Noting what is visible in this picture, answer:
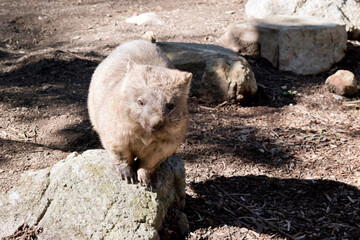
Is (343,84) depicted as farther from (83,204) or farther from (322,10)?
(83,204)

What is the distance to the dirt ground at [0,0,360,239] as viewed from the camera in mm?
3707

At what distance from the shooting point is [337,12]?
775cm

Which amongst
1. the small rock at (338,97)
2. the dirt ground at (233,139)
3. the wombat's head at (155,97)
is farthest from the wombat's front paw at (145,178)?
the small rock at (338,97)

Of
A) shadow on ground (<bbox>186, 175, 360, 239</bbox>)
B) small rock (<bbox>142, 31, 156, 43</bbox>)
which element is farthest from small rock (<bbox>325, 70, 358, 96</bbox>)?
small rock (<bbox>142, 31, 156, 43</bbox>)

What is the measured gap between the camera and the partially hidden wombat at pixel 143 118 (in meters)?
2.78

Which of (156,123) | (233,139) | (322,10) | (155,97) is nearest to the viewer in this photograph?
(156,123)

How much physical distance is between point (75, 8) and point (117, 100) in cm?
756

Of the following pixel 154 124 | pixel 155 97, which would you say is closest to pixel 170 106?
pixel 155 97

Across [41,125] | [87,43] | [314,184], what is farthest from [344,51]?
[41,125]

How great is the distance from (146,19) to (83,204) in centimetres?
647

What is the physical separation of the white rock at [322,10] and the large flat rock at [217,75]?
9.51 ft

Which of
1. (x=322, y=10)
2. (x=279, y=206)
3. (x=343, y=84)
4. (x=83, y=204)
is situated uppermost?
(x=322, y=10)

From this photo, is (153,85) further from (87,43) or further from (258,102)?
(87,43)

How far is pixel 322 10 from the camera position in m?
7.88
